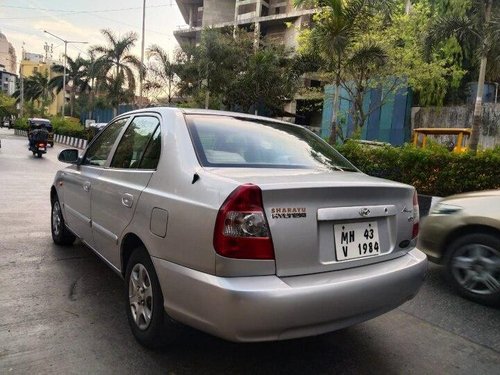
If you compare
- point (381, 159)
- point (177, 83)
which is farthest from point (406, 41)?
point (177, 83)

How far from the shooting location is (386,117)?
24891 mm

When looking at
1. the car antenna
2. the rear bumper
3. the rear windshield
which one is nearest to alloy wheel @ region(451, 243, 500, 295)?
the rear windshield

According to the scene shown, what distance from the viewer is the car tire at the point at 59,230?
5070 millimetres

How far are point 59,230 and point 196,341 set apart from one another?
2.93m

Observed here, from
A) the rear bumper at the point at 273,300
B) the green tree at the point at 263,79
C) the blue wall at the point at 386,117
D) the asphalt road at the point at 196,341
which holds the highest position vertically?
the green tree at the point at 263,79

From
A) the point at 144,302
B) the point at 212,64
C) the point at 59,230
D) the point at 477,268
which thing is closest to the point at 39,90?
the point at 212,64

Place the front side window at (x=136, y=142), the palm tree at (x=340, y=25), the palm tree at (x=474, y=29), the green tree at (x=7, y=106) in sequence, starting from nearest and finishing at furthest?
1. the front side window at (x=136, y=142)
2. the palm tree at (x=340, y=25)
3. the palm tree at (x=474, y=29)
4. the green tree at (x=7, y=106)

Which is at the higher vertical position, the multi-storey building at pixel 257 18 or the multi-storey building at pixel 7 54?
the multi-storey building at pixel 7 54

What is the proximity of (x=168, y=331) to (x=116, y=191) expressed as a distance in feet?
3.79

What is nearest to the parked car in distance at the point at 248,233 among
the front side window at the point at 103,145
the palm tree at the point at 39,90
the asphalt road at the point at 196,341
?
the asphalt road at the point at 196,341

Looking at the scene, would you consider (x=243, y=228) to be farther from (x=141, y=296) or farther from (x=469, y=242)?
(x=469, y=242)

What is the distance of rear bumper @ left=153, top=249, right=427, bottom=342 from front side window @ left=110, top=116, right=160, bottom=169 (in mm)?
970

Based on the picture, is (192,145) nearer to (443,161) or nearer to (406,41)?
(443,161)

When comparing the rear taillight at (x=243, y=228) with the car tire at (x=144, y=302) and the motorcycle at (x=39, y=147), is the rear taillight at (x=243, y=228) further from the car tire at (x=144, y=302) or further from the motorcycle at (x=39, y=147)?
the motorcycle at (x=39, y=147)
